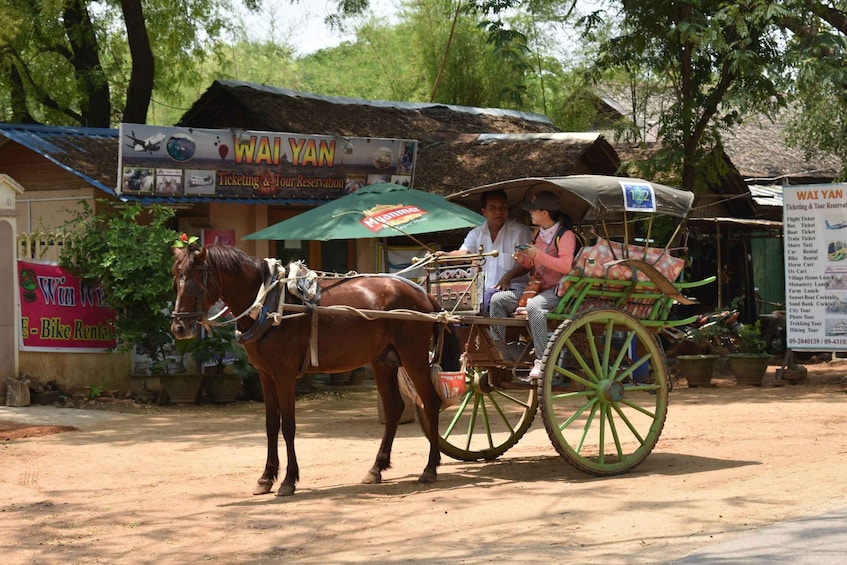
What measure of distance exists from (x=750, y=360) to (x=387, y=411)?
903 centimetres

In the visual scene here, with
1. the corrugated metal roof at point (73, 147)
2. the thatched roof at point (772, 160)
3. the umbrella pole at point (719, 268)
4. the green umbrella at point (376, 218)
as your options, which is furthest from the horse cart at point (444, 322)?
the thatched roof at point (772, 160)

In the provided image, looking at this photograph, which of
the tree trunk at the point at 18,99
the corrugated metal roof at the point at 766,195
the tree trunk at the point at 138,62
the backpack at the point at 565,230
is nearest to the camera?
the backpack at the point at 565,230

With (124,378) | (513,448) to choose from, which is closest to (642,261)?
(513,448)

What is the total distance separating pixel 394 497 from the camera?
817 cm

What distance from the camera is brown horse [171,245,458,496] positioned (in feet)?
26.8

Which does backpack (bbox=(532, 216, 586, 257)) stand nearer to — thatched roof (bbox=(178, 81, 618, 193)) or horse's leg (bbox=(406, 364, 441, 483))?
horse's leg (bbox=(406, 364, 441, 483))

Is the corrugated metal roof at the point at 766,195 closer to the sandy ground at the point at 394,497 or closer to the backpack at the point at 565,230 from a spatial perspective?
the sandy ground at the point at 394,497

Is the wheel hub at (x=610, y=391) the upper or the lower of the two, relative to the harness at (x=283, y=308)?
lower

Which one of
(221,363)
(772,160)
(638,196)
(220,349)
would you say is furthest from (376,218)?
(772,160)

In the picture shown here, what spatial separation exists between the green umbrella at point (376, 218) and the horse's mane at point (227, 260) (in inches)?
160

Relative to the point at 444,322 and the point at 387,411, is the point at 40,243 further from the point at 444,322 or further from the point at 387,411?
the point at 444,322

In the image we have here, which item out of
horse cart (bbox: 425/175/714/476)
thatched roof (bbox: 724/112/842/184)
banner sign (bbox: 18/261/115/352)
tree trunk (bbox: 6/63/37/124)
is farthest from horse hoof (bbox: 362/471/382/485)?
thatched roof (bbox: 724/112/842/184)

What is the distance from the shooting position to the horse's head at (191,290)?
7.95 m

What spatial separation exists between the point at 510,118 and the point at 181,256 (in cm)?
1543
